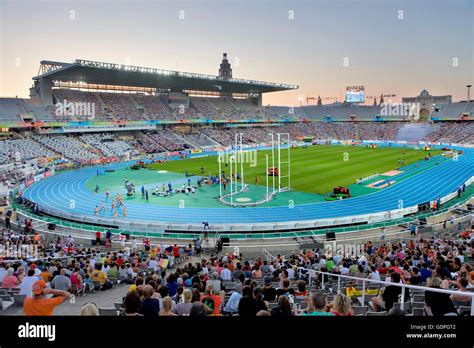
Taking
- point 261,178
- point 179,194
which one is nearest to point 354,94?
point 261,178

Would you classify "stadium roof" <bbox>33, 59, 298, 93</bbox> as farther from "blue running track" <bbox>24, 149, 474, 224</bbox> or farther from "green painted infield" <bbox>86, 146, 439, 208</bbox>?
"blue running track" <bbox>24, 149, 474, 224</bbox>

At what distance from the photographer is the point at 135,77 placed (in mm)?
79375

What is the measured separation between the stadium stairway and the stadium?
505mm

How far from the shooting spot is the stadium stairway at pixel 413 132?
3814 inches

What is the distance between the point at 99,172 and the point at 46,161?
994 centimetres

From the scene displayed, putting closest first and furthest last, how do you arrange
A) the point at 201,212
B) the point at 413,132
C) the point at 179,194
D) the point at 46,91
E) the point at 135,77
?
the point at 201,212 → the point at 179,194 → the point at 46,91 → the point at 135,77 → the point at 413,132

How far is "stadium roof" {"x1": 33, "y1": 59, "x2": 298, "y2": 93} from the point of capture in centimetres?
6772

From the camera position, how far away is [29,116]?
2483 inches

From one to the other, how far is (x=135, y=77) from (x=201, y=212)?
197 feet

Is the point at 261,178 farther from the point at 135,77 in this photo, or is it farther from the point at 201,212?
the point at 135,77

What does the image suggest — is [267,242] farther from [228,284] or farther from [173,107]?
[173,107]

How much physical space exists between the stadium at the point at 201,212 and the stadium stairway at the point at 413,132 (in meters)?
0.50

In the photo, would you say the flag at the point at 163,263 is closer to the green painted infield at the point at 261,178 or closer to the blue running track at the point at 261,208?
the blue running track at the point at 261,208

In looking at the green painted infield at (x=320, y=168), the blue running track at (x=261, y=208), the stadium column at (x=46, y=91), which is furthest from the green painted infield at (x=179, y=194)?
the stadium column at (x=46, y=91)
